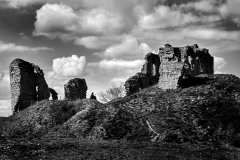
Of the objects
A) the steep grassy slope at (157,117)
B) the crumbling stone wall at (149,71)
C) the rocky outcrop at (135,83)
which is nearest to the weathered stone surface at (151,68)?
the crumbling stone wall at (149,71)

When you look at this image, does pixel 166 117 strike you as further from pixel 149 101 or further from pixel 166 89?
pixel 166 89

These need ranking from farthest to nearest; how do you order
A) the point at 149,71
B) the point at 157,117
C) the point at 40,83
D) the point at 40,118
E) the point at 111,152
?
the point at 149,71
the point at 40,83
the point at 40,118
the point at 157,117
the point at 111,152

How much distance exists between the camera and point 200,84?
3403 centimetres

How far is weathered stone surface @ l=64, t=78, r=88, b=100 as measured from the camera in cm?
4319

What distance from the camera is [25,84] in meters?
41.5

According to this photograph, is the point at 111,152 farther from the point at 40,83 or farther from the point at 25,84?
the point at 40,83

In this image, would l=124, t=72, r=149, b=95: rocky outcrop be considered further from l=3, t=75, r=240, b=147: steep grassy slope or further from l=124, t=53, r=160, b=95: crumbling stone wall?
l=3, t=75, r=240, b=147: steep grassy slope

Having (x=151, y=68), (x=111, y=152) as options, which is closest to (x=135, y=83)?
(x=151, y=68)

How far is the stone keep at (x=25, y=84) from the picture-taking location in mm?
40500

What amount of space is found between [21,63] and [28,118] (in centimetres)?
1000

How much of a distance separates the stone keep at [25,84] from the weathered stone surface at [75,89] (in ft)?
11.9

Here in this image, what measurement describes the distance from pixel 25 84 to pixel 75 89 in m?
6.71

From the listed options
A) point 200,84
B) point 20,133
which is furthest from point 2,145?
point 200,84

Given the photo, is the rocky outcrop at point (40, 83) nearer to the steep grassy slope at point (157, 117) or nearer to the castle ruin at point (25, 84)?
the castle ruin at point (25, 84)
